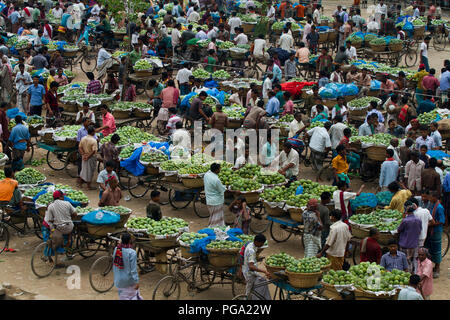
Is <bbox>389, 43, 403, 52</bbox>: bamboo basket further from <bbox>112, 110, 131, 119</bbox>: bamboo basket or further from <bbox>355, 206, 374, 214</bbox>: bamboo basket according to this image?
<bbox>355, 206, 374, 214</bbox>: bamboo basket

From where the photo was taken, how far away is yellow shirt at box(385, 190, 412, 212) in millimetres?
13798

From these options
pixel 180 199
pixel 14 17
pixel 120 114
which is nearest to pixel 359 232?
pixel 180 199

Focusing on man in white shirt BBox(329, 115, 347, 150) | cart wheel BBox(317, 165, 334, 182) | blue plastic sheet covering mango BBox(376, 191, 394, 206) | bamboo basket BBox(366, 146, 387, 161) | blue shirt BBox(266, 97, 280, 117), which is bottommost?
cart wheel BBox(317, 165, 334, 182)

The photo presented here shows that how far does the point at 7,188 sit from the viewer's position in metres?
14.2

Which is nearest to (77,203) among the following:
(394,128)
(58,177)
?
(58,177)

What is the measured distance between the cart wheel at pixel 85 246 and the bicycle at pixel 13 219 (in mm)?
961

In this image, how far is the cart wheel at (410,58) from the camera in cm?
2623

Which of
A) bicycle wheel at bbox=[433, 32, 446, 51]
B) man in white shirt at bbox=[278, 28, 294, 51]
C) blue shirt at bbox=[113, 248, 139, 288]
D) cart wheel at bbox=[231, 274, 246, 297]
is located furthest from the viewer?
bicycle wheel at bbox=[433, 32, 446, 51]

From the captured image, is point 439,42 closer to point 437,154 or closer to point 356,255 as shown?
point 437,154

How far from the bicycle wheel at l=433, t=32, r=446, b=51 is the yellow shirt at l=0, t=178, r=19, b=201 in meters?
19.6

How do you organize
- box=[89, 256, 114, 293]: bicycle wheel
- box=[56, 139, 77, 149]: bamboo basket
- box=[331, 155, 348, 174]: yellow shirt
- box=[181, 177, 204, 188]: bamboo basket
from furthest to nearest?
1. box=[56, 139, 77, 149]: bamboo basket
2. box=[331, 155, 348, 174]: yellow shirt
3. box=[181, 177, 204, 188]: bamboo basket
4. box=[89, 256, 114, 293]: bicycle wheel

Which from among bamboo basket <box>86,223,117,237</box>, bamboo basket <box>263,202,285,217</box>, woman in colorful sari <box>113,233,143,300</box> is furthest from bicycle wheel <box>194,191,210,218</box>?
woman in colorful sari <box>113,233,143,300</box>

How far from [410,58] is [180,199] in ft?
43.3

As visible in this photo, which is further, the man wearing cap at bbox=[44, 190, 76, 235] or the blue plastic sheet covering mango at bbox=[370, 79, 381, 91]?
the blue plastic sheet covering mango at bbox=[370, 79, 381, 91]
